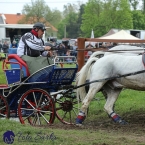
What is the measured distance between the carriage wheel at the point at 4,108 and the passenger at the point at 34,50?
30.3 inches

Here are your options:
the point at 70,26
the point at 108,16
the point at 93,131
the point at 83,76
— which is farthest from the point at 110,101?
the point at 70,26

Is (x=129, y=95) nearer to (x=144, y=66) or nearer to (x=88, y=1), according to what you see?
(x=144, y=66)

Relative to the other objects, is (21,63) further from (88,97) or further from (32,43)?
(88,97)

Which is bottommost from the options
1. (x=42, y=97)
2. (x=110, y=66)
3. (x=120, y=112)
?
(x=120, y=112)

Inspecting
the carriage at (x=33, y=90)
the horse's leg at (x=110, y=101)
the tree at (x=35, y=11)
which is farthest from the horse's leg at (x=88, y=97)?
the tree at (x=35, y=11)

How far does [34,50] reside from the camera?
9.20m

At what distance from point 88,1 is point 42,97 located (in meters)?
59.9

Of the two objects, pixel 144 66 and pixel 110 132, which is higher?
pixel 144 66

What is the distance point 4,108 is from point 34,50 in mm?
1277

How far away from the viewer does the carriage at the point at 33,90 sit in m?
8.81

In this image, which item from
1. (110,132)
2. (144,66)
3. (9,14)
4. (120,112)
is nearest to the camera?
(110,132)

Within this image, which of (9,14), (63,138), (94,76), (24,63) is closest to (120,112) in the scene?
(94,76)

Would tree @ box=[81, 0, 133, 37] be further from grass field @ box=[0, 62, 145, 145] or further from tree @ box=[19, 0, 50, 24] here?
grass field @ box=[0, 62, 145, 145]

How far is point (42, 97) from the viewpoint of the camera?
349 inches
